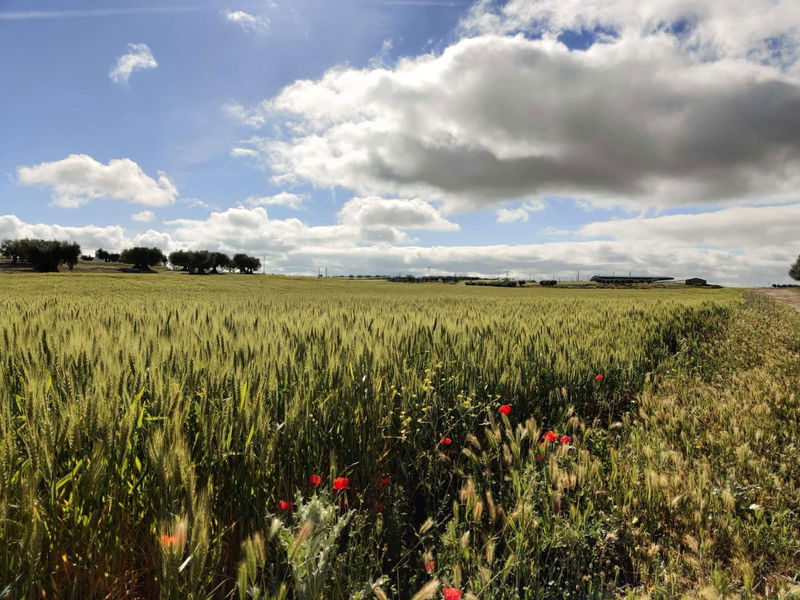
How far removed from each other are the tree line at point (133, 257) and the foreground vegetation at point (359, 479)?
109807 millimetres

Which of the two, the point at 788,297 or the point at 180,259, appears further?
the point at 180,259

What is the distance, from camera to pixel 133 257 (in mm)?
119875

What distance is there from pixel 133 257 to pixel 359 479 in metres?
140

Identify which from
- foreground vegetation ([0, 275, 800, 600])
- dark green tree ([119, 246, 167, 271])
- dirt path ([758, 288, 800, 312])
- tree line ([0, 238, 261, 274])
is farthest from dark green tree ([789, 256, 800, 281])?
→ dark green tree ([119, 246, 167, 271])

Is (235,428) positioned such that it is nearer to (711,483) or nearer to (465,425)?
(465,425)

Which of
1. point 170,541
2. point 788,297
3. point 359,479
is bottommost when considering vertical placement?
point 359,479

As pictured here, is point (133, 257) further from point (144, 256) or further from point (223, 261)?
point (223, 261)

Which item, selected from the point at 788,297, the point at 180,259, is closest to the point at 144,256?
the point at 180,259

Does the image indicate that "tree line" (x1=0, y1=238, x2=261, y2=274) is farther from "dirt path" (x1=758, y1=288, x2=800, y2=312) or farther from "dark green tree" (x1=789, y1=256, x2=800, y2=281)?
"dark green tree" (x1=789, y1=256, x2=800, y2=281)

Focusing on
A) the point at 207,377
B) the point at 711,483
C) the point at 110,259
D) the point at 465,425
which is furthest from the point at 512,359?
the point at 110,259

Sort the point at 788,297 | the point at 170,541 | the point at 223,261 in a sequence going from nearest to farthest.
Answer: the point at 170,541
the point at 788,297
the point at 223,261

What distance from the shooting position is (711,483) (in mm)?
3254

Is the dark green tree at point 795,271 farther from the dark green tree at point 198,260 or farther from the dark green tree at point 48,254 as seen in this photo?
the dark green tree at point 48,254

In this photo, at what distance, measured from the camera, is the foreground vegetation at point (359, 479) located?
163 centimetres
